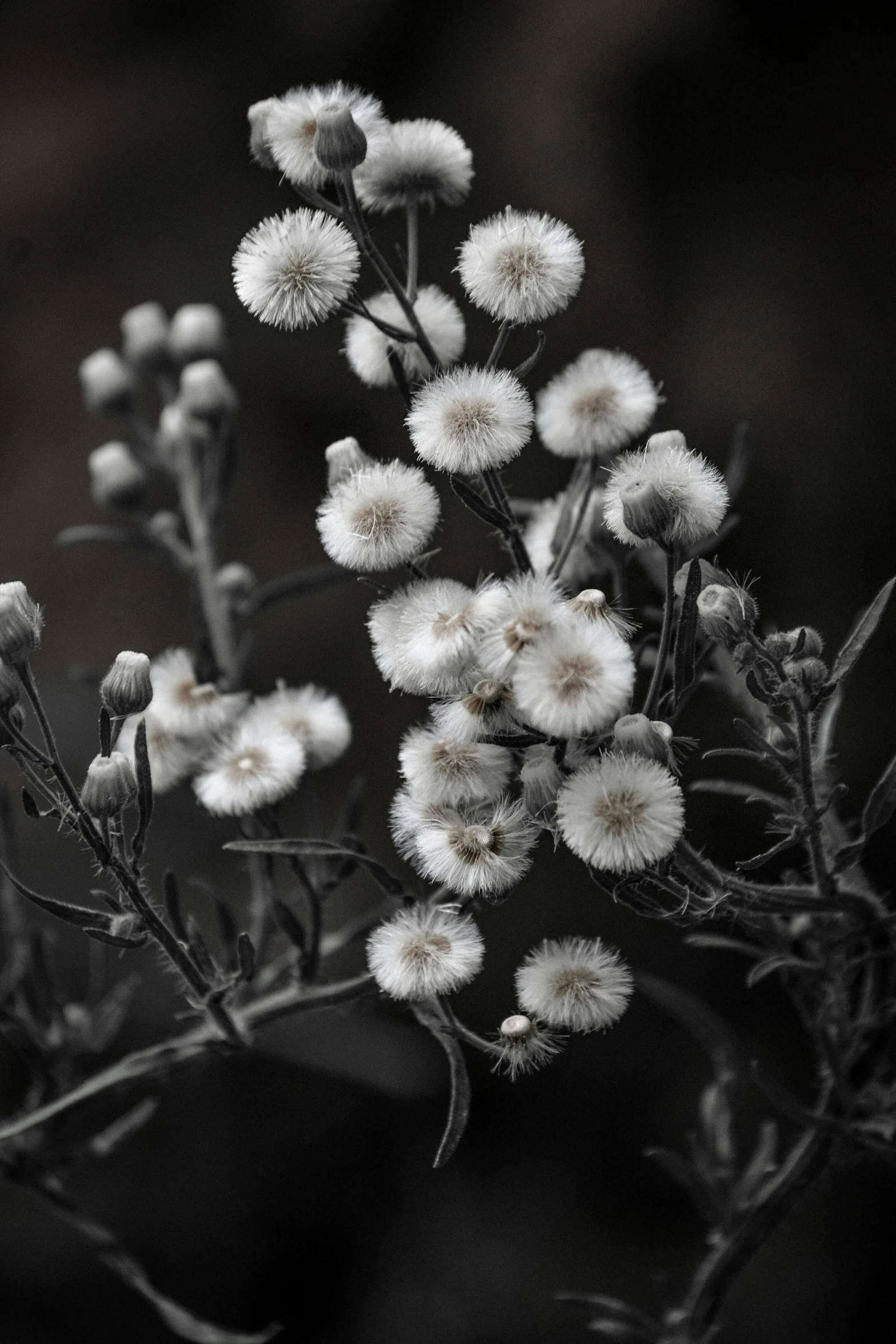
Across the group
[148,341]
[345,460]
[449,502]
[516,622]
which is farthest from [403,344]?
[449,502]

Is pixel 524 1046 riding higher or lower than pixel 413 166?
lower

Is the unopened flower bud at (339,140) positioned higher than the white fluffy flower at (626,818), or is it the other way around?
the unopened flower bud at (339,140)

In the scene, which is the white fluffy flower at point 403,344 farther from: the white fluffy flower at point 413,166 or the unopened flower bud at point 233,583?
the unopened flower bud at point 233,583

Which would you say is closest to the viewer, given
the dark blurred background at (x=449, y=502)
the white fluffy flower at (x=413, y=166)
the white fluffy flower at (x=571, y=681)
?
the white fluffy flower at (x=571, y=681)

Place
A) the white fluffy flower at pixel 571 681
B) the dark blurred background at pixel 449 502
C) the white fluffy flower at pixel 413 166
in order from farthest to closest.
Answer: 1. the dark blurred background at pixel 449 502
2. the white fluffy flower at pixel 413 166
3. the white fluffy flower at pixel 571 681

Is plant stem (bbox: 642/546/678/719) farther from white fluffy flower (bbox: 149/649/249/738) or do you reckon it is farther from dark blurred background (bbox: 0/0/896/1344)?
dark blurred background (bbox: 0/0/896/1344)

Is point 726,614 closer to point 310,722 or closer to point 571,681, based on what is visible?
point 571,681

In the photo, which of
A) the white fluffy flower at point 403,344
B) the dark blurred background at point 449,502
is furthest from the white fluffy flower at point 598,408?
the dark blurred background at point 449,502
